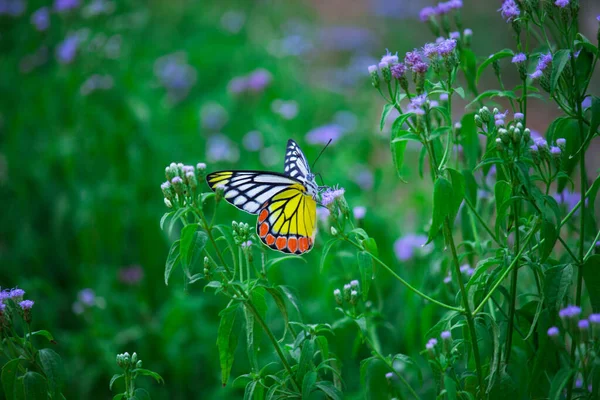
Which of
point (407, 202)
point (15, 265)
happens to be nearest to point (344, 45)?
point (407, 202)

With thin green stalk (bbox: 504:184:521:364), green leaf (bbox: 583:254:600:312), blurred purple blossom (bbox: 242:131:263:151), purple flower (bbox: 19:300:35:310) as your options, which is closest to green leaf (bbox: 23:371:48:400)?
purple flower (bbox: 19:300:35:310)

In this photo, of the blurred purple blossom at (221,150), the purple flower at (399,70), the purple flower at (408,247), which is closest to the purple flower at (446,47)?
the purple flower at (399,70)

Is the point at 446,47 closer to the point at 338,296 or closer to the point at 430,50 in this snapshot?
the point at 430,50

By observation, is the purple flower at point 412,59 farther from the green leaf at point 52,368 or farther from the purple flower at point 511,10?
the green leaf at point 52,368

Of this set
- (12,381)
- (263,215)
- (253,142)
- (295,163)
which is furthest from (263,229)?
(253,142)

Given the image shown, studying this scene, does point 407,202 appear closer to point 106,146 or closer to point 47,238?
point 106,146

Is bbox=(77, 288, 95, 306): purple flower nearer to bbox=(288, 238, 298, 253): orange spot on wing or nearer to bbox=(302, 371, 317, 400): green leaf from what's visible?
bbox=(288, 238, 298, 253): orange spot on wing
